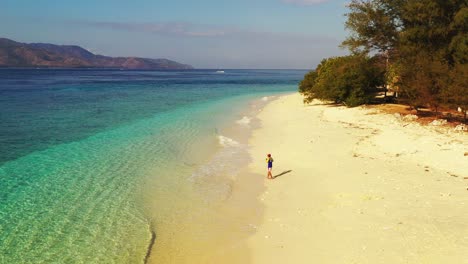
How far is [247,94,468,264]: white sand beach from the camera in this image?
10859 mm

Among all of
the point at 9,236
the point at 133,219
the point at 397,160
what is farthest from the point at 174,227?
the point at 397,160

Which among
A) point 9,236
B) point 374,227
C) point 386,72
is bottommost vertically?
point 9,236

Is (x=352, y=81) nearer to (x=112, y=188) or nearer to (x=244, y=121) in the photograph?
(x=244, y=121)

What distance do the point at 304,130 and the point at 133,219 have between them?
61.8 ft

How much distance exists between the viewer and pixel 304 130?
30.3 metres

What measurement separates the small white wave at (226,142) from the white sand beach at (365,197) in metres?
2.06

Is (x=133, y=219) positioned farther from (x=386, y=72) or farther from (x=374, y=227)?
(x=386, y=72)

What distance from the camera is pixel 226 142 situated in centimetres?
2792

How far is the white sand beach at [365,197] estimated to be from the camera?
428 inches

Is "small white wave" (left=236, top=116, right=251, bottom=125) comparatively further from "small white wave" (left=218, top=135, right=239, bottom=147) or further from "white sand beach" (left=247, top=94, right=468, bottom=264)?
"white sand beach" (left=247, top=94, right=468, bottom=264)

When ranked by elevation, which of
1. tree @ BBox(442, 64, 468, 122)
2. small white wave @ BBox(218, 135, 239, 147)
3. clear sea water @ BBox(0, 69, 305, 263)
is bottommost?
clear sea water @ BBox(0, 69, 305, 263)

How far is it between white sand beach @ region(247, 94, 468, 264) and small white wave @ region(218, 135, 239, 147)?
81.2 inches

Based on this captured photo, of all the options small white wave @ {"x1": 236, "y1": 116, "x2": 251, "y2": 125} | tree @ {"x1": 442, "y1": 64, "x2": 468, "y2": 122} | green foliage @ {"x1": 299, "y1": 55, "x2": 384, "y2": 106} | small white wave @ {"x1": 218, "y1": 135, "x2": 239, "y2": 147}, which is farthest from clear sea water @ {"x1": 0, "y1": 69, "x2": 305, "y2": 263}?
tree @ {"x1": 442, "y1": 64, "x2": 468, "y2": 122}

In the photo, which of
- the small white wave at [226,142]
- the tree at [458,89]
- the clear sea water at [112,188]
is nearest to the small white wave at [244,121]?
the clear sea water at [112,188]
